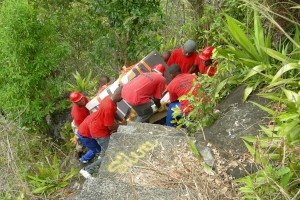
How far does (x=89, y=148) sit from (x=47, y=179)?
3.20 ft

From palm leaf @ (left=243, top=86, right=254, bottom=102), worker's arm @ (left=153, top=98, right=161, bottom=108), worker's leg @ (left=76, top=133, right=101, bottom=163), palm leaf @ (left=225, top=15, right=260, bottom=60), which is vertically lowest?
worker's leg @ (left=76, top=133, right=101, bottom=163)

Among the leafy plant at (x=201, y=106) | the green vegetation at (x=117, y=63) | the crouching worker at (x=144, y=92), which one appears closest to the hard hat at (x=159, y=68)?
the crouching worker at (x=144, y=92)

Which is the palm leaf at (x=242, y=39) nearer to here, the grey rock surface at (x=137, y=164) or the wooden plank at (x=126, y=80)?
the grey rock surface at (x=137, y=164)

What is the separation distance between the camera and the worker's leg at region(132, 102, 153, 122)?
6566mm

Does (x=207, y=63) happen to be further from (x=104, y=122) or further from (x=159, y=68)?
(x=104, y=122)

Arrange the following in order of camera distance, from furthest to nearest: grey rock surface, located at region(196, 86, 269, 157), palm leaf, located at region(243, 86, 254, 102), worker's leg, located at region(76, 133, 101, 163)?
worker's leg, located at region(76, 133, 101, 163)
palm leaf, located at region(243, 86, 254, 102)
grey rock surface, located at region(196, 86, 269, 157)

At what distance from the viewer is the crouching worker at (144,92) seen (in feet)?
21.0

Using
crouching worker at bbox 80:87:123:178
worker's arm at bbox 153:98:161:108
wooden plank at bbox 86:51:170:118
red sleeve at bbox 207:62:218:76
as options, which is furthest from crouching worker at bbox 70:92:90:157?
red sleeve at bbox 207:62:218:76

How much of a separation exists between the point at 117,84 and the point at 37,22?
2233mm

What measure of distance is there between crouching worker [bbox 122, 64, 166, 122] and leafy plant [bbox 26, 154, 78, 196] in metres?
1.70

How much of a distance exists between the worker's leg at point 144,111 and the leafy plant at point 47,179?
155 centimetres

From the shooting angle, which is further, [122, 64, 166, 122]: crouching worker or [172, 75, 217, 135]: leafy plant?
[122, 64, 166, 122]: crouching worker

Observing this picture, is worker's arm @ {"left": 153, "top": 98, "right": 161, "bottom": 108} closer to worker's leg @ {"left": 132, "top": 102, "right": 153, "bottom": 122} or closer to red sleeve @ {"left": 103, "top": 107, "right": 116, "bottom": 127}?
worker's leg @ {"left": 132, "top": 102, "right": 153, "bottom": 122}

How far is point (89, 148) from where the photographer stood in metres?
7.17
